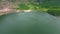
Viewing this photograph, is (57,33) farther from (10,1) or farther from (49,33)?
(10,1)

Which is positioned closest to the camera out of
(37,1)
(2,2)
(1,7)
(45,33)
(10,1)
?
(45,33)

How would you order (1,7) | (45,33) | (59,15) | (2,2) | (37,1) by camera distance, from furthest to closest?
(37,1) → (2,2) → (1,7) → (59,15) → (45,33)

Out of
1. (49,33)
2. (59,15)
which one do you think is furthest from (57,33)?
(59,15)

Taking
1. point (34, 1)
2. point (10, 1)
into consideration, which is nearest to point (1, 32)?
point (10, 1)

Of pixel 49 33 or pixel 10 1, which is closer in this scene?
pixel 49 33

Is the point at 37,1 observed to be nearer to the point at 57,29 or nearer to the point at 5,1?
the point at 5,1

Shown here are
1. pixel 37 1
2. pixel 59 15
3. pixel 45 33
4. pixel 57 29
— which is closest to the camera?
pixel 45 33

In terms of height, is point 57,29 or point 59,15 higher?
point 59,15

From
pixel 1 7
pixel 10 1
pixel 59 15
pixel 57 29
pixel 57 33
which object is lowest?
pixel 57 33

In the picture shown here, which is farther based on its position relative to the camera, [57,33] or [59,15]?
[59,15]
